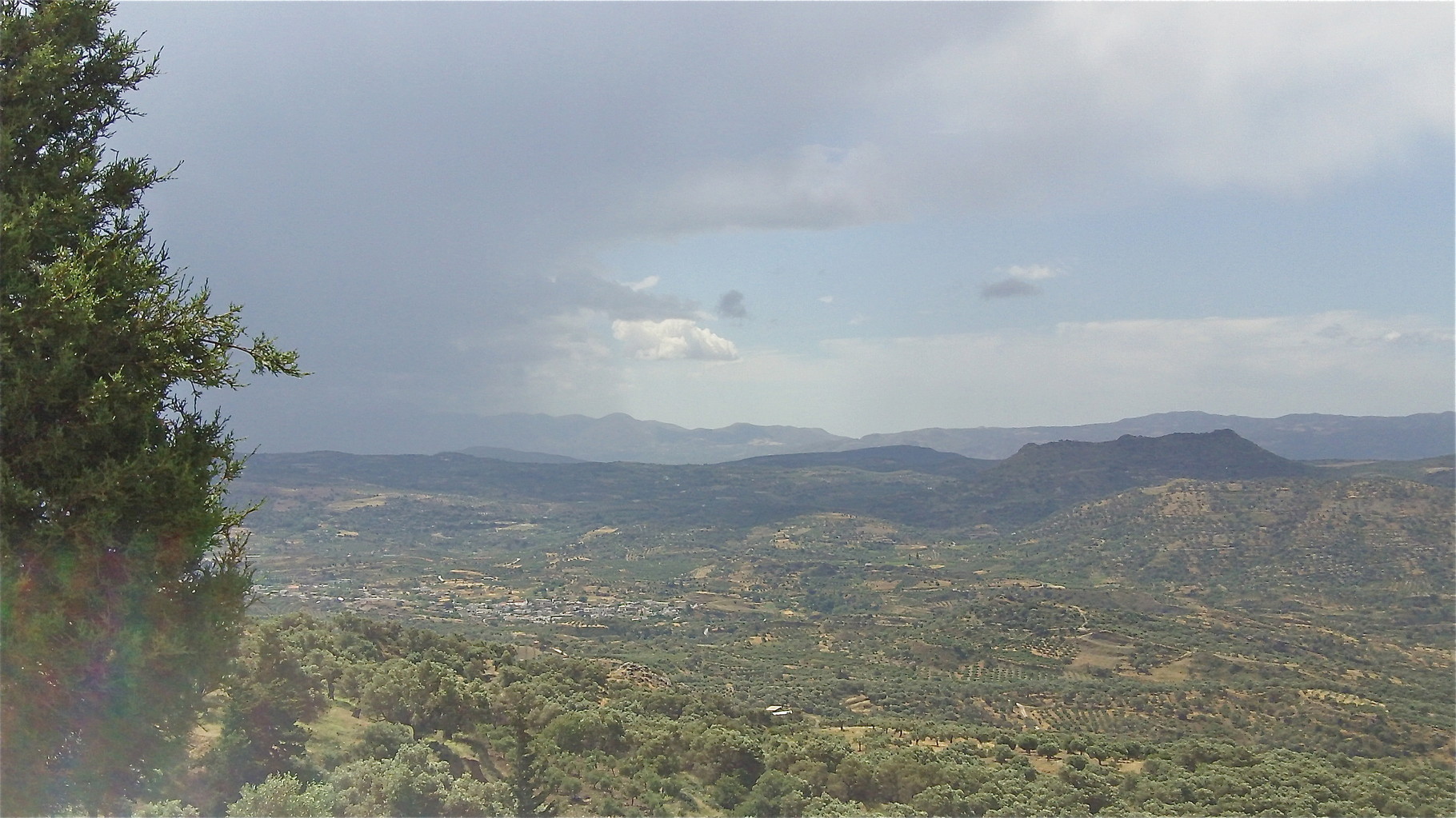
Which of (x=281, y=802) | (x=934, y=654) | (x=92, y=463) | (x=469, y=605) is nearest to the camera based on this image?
(x=92, y=463)

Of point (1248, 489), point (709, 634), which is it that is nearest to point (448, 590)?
point (709, 634)

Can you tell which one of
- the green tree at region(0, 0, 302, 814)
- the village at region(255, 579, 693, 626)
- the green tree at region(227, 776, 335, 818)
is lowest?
the village at region(255, 579, 693, 626)

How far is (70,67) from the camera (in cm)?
723

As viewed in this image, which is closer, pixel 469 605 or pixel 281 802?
pixel 281 802

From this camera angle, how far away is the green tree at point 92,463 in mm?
6133

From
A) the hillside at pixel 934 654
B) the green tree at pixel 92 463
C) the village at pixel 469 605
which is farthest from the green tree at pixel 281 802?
the village at pixel 469 605

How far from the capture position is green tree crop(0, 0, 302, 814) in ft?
20.1

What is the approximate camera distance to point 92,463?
6.47 metres

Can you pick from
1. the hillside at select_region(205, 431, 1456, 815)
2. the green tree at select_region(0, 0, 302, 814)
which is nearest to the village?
the hillside at select_region(205, 431, 1456, 815)

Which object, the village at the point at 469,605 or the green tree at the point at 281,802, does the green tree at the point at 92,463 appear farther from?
the village at the point at 469,605

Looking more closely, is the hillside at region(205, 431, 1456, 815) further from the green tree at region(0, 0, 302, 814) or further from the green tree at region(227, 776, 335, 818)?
the green tree at region(227, 776, 335, 818)

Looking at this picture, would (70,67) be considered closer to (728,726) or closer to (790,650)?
(728,726)

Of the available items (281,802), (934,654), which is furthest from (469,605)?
(281,802)

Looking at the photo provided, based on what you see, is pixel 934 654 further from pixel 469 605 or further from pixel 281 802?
pixel 281 802
